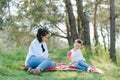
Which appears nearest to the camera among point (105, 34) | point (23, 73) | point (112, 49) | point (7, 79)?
point (7, 79)

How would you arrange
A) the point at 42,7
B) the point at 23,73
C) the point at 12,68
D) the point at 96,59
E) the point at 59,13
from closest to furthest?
A: 1. the point at 23,73
2. the point at 12,68
3. the point at 96,59
4. the point at 42,7
5. the point at 59,13

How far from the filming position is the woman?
821cm

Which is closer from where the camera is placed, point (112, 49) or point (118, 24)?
point (112, 49)

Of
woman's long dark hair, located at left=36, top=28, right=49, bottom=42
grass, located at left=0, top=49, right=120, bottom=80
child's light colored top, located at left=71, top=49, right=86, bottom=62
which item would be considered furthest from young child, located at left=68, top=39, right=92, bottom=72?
woman's long dark hair, located at left=36, top=28, right=49, bottom=42

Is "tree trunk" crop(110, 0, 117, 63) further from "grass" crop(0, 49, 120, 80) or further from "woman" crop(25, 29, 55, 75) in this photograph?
"woman" crop(25, 29, 55, 75)

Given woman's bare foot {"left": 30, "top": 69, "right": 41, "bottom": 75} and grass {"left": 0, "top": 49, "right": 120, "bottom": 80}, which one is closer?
grass {"left": 0, "top": 49, "right": 120, "bottom": 80}

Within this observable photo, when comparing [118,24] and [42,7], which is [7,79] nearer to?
[42,7]

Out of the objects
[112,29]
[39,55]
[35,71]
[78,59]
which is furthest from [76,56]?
[112,29]

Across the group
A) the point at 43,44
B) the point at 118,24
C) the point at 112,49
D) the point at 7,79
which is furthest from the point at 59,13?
the point at 7,79

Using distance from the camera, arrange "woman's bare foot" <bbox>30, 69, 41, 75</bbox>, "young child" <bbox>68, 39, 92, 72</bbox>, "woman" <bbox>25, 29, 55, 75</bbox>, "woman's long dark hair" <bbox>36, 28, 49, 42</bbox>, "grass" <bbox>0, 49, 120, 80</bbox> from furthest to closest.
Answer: "young child" <bbox>68, 39, 92, 72</bbox>
"woman's long dark hair" <bbox>36, 28, 49, 42</bbox>
"woman" <bbox>25, 29, 55, 75</bbox>
"woman's bare foot" <bbox>30, 69, 41, 75</bbox>
"grass" <bbox>0, 49, 120, 80</bbox>

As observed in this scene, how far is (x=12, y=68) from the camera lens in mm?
8125

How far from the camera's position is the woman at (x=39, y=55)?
821 centimetres

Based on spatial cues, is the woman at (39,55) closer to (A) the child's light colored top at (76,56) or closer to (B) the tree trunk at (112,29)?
(A) the child's light colored top at (76,56)

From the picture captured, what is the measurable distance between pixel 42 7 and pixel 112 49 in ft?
32.3
